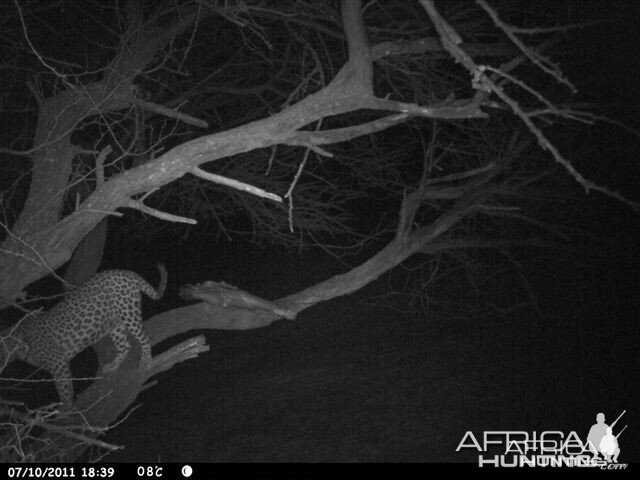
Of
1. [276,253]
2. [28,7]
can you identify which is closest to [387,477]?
[28,7]

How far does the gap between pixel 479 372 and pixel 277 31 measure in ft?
12.7

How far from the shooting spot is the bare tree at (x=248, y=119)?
346cm

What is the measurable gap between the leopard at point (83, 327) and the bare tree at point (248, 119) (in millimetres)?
205

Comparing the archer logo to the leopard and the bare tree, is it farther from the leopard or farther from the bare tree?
the leopard

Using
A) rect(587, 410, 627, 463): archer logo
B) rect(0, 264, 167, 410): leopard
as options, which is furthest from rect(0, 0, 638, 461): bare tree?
rect(587, 410, 627, 463): archer logo

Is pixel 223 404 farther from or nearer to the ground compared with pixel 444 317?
nearer to the ground

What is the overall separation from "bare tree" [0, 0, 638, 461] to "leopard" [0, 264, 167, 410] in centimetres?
21

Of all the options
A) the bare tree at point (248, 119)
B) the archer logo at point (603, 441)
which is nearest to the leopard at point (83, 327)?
the bare tree at point (248, 119)

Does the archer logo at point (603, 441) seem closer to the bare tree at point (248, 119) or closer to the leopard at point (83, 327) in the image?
the bare tree at point (248, 119)

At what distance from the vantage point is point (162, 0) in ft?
19.9

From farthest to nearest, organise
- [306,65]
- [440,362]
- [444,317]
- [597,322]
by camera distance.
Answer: [444,317], [597,322], [440,362], [306,65]

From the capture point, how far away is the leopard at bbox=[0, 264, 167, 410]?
19.7 feet

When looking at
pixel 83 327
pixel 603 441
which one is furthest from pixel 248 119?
pixel 603 441

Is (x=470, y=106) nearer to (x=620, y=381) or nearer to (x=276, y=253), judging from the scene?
(x=620, y=381)
